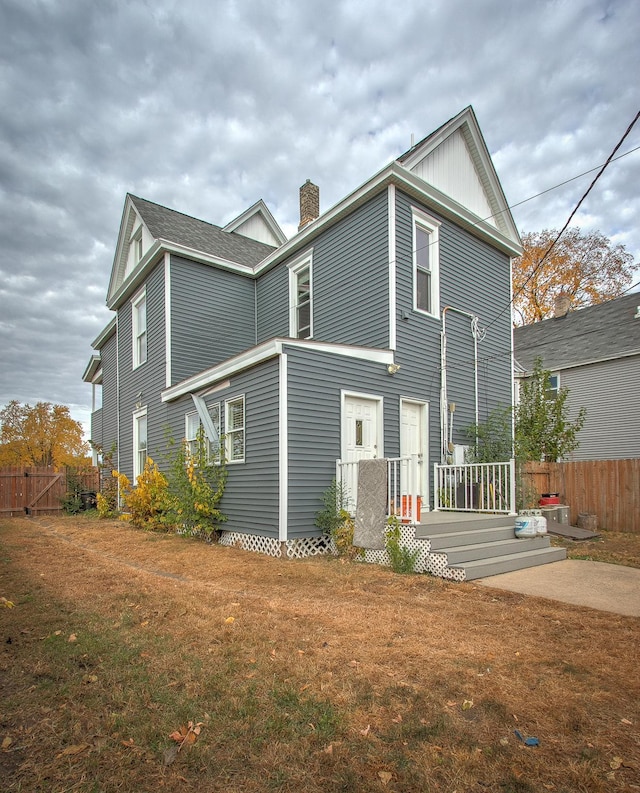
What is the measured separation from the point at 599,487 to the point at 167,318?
11241mm

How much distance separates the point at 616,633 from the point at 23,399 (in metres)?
39.2

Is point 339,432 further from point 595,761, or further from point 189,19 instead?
point 189,19

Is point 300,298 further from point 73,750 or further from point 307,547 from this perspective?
point 73,750

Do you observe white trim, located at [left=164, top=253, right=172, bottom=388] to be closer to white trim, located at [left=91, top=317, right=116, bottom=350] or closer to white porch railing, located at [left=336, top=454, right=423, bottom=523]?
white trim, located at [left=91, top=317, right=116, bottom=350]

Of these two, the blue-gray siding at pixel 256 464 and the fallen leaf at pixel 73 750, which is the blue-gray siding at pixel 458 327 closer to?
the blue-gray siding at pixel 256 464

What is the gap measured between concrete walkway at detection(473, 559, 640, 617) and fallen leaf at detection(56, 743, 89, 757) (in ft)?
15.4

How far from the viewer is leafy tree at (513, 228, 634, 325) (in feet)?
80.1

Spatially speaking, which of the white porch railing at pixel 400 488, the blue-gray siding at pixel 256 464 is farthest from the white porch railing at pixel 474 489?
the blue-gray siding at pixel 256 464

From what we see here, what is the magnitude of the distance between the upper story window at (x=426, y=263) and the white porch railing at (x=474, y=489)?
3.31 meters

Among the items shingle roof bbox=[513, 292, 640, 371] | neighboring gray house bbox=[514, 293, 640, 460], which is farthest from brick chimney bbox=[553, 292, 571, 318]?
neighboring gray house bbox=[514, 293, 640, 460]

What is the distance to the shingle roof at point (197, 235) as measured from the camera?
42.9 ft

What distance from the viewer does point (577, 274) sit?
24.6 metres

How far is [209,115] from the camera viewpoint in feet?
37.7

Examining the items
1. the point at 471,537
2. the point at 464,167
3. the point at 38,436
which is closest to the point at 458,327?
the point at 464,167
